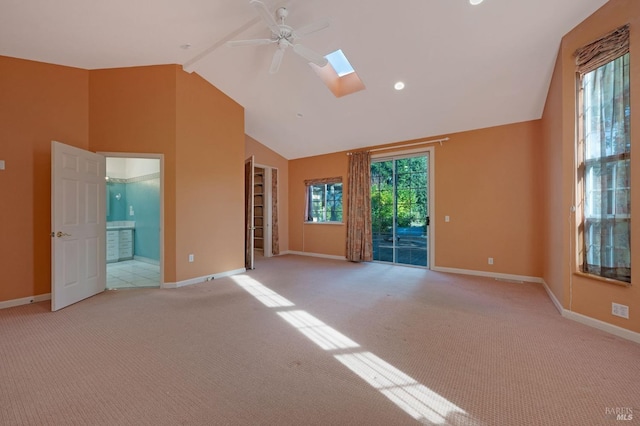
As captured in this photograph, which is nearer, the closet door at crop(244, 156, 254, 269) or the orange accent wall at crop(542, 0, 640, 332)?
the orange accent wall at crop(542, 0, 640, 332)

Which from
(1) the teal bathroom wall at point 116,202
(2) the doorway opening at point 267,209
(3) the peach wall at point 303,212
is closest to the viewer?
(1) the teal bathroom wall at point 116,202

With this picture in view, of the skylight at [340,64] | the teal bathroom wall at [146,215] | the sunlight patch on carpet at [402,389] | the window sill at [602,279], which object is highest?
the skylight at [340,64]

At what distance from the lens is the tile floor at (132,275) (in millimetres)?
4363

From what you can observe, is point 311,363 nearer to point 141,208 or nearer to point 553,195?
point 553,195

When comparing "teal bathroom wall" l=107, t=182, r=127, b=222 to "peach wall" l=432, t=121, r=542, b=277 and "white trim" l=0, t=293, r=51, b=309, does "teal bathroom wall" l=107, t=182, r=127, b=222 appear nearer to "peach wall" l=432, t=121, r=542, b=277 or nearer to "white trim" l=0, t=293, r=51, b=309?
"white trim" l=0, t=293, r=51, b=309

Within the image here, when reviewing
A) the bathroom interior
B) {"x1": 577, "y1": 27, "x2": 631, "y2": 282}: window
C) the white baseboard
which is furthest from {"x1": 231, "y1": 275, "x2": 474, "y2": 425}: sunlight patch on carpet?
the bathroom interior

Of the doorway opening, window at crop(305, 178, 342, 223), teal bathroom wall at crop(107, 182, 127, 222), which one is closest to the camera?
teal bathroom wall at crop(107, 182, 127, 222)

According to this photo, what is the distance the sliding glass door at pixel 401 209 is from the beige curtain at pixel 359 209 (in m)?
0.17

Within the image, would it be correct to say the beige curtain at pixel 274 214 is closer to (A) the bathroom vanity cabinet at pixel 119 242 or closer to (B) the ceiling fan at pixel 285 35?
(A) the bathroom vanity cabinet at pixel 119 242

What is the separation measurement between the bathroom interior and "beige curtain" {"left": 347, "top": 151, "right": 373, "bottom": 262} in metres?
4.22

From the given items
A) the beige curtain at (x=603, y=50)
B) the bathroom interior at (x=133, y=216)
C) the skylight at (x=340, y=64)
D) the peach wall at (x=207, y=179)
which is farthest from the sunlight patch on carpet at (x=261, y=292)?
the beige curtain at (x=603, y=50)

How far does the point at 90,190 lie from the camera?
3.72 m

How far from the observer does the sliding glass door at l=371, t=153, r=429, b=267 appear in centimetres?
551

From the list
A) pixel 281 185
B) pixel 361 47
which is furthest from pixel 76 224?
pixel 281 185
